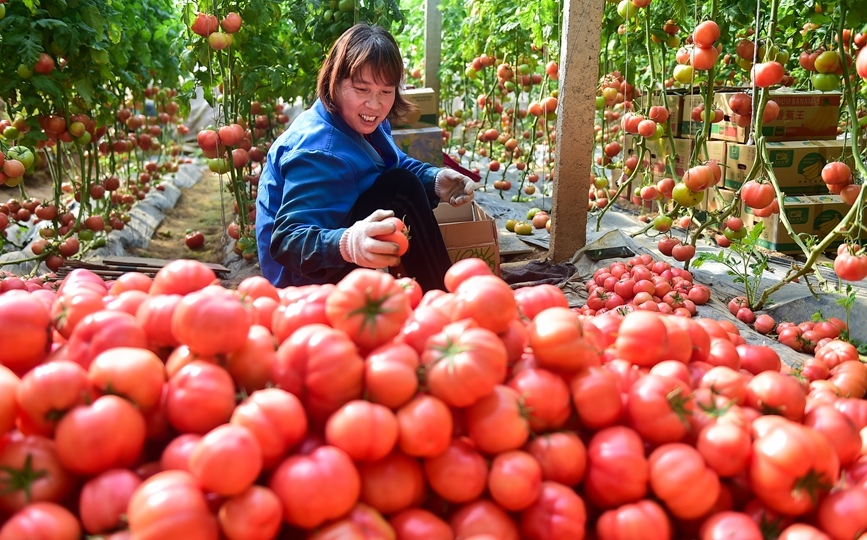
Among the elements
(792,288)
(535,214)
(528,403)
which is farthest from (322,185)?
(535,214)

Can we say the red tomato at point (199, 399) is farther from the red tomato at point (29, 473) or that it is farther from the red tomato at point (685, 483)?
the red tomato at point (685, 483)

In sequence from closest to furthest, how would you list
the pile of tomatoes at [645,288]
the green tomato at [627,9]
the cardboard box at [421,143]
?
the pile of tomatoes at [645,288] < the green tomato at [627,9] < the cardboard box at [421,143]

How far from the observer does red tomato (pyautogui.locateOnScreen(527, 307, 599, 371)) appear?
126 centimetres

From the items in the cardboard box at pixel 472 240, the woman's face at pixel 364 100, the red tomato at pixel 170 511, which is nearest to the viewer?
the red tomato at pixel 170 511

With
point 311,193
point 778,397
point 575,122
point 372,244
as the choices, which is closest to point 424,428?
point 778,397

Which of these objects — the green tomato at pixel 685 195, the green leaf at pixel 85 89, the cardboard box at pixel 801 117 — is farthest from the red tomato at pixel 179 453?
the cardboard box at pixel 801 117

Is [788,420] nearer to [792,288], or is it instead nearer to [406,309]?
[406,309]

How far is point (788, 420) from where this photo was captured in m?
1.30

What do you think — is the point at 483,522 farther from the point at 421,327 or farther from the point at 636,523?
the point at 421,327

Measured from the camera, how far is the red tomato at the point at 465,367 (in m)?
1.14

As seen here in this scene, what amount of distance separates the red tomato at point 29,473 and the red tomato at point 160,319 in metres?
0.26

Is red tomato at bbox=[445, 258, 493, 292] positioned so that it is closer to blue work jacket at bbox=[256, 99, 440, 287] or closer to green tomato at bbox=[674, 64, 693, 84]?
blue work jacket at bbox=[256, 99, 440, 287]

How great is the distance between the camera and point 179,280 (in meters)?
1.40

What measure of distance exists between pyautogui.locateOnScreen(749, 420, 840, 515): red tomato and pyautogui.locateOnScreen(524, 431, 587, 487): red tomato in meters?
0.30
